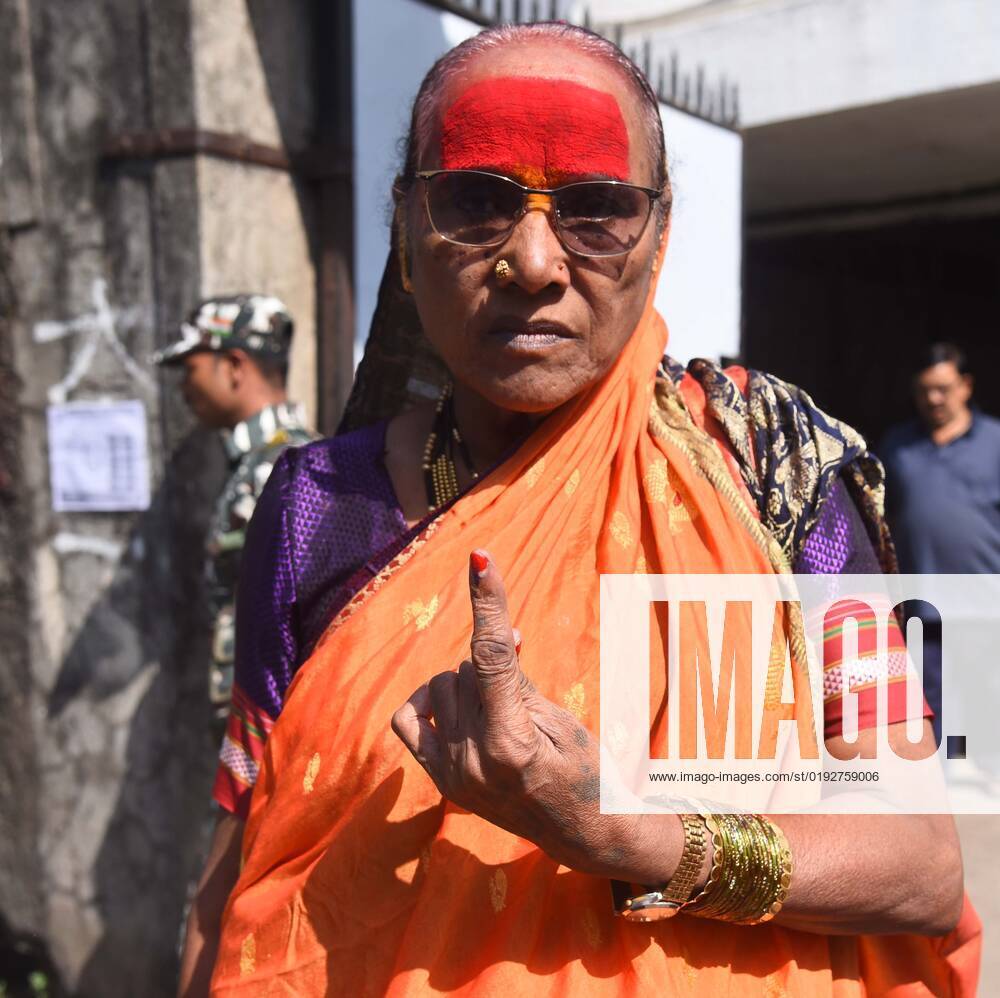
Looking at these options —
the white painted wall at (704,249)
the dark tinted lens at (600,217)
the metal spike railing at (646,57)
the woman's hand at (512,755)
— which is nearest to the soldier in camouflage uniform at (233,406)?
the metal spike railing at (646,57)

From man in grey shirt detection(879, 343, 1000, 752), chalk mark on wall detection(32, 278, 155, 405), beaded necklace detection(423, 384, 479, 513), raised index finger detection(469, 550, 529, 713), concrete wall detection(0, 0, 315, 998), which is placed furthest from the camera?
man in grey shirt detection(879, 343, 1000, 752)

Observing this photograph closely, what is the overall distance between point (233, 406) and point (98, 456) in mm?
615

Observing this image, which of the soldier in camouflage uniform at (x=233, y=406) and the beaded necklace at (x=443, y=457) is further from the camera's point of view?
the soldier in camouflage uniform at (x=233, y=406)

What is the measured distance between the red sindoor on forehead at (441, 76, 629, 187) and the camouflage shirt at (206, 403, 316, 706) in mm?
1839

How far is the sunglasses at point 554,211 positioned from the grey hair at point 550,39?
7cm

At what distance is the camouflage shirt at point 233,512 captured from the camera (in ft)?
9.55

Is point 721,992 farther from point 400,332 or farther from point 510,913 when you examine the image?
point 400,332

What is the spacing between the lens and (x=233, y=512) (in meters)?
2.92

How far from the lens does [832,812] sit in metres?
1.04

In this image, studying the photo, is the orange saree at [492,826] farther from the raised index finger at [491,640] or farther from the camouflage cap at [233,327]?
the camouflage cap at [233,327]

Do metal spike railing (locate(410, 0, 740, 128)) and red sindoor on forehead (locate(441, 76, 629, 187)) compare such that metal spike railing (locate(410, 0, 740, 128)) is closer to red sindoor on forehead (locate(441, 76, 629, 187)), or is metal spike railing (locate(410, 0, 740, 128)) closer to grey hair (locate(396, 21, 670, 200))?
grey hair (locate(396, 21, 670, 200))

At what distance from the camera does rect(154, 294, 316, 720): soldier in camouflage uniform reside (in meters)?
2.93

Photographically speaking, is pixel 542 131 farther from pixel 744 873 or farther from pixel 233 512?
pixel 233 512

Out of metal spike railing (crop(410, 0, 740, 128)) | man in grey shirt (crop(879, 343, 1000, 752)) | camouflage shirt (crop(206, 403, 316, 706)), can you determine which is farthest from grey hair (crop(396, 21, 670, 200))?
man in grey shirt (crop(879, 343, 1000, 752))
